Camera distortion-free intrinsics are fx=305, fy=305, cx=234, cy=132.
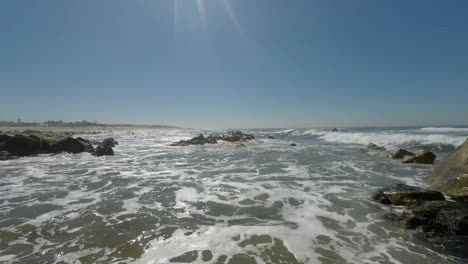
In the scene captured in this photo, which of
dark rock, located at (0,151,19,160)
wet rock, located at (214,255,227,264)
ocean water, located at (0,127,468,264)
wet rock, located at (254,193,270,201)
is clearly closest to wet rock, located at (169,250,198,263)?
ocean water, located at (0,127,468,264)

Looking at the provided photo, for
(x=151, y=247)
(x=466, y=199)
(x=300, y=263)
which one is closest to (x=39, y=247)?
(x=151, y=247)

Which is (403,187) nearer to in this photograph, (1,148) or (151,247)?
(151,247)

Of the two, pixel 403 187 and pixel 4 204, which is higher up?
pixel 403 187

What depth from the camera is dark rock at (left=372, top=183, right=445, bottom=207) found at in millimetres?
7553

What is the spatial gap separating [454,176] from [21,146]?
23219mm

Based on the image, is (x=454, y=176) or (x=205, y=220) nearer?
(x=205, y=220)

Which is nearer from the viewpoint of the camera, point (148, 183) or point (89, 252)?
point (89, 252)

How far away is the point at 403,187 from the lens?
8.30 metres

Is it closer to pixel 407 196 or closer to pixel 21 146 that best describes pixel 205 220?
pixel 407 196

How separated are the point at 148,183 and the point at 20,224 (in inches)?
187

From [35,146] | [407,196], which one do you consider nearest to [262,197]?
[407,196]

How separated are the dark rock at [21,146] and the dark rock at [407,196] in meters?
20.8

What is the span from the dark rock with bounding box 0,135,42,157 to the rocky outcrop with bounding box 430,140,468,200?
22278mm

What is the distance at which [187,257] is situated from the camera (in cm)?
502
